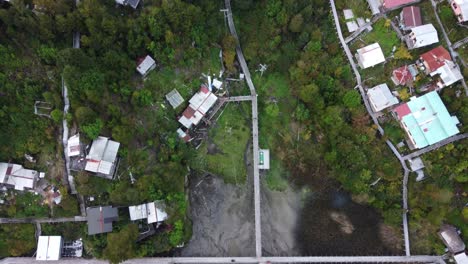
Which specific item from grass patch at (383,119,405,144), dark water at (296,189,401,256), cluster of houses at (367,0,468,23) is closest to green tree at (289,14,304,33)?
cluster of houses at (367,0,468,23)

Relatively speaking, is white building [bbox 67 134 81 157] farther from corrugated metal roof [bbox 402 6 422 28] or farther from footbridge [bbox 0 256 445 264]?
corrugated metal roof [bbox 402 6 422 28]

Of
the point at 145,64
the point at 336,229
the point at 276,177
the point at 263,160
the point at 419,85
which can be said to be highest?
the point at 145,64

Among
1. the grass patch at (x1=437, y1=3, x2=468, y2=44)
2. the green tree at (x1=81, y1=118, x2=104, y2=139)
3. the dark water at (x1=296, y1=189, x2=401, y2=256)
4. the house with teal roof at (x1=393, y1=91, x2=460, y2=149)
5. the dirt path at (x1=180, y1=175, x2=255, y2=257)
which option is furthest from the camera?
the dark water at (x1=296, y1=189, x2=401, y2=256)

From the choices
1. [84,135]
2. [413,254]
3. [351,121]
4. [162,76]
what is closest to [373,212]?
[413,254]

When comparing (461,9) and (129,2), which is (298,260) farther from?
(129,2)

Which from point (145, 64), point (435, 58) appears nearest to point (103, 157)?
point (145, 64)

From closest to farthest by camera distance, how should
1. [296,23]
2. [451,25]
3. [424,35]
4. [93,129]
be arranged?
[93,129], [424,35], [296,23], [451,25]

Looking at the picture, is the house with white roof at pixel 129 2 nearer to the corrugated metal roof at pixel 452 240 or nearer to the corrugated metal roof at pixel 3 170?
the corrugated metal roof at pixel 3 170
